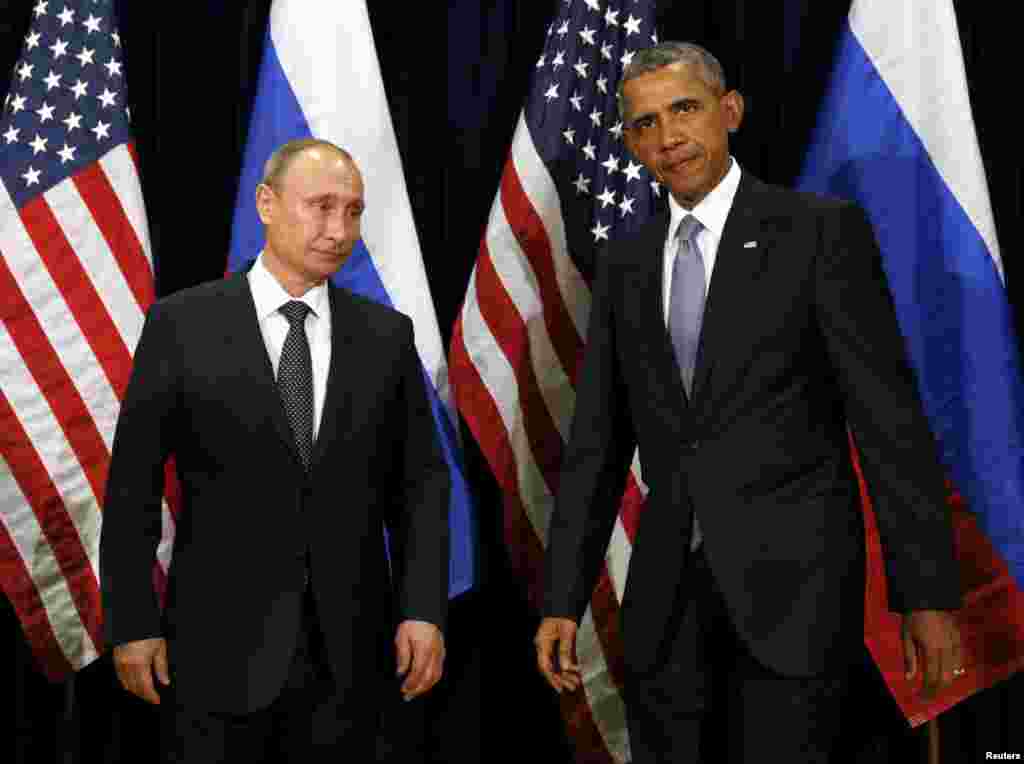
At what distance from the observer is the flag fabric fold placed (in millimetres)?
2652

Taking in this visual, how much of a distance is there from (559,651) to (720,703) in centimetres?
27

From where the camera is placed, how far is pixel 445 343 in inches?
134

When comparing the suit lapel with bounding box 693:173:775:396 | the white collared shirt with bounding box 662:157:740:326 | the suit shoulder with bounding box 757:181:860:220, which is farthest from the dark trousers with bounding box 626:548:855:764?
the suit shoulder with bounding box 757:181:860:220

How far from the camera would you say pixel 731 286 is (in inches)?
79.2

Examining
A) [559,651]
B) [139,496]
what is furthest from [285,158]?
[559,651]

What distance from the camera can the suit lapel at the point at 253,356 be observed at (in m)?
2.02

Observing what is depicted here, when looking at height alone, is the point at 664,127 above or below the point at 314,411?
above

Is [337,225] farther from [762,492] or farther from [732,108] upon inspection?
[762,492]

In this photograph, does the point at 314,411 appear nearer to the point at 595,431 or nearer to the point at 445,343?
the point at 595,431

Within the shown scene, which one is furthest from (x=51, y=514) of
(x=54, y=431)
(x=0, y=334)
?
(x=0, y=334)

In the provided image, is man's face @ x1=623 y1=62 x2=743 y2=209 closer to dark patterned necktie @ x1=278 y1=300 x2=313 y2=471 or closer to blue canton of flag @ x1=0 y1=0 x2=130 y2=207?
dark patterned necktie @ x1=278 y1=300 x2=313 y2=471

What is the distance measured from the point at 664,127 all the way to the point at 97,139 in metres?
1.45

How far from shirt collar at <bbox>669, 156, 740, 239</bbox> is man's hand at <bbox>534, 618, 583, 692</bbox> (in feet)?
2.20

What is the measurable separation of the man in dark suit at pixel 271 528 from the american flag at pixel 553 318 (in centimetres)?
74
